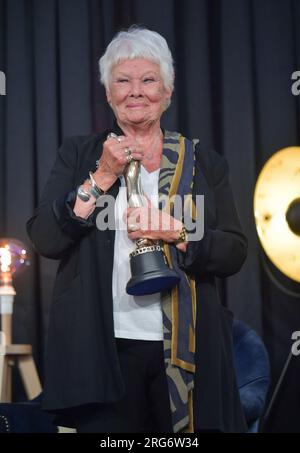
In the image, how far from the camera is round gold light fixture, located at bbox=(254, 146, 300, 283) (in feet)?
8.05

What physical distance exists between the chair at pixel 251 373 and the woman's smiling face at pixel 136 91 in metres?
0.97

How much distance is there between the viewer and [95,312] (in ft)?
4.35

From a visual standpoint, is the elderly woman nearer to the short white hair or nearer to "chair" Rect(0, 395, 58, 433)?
the short white hair

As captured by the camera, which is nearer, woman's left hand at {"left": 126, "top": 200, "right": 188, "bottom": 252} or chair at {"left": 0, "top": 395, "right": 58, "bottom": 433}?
woman's left hand at {"left": 126, "top": 200, "right": 188, "bottom": 252}

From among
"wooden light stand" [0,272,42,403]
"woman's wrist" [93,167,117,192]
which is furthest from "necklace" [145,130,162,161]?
"wooden light stand" [0,272,42,403]

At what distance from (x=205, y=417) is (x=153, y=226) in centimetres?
36

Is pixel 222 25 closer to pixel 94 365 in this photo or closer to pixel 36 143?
pixel 36 143

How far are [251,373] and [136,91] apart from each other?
1108 millimetres

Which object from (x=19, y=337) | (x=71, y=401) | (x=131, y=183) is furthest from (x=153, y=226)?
(x=19, y=337)

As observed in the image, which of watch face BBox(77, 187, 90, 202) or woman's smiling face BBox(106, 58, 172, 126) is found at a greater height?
woman's smiling face BBox(106, 58, 172, 126)

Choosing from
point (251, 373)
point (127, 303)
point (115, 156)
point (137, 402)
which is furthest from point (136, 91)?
point (251, 373)

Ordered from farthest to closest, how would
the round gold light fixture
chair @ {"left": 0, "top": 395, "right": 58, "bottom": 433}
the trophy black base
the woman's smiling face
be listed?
the round gold light fixture < chair @ {"left": 0, "top": 395, "right": 58, "bottom": 433} < the woman's smiling face < the trophy black base

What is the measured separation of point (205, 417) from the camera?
132cm

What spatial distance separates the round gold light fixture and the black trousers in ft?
3.94
